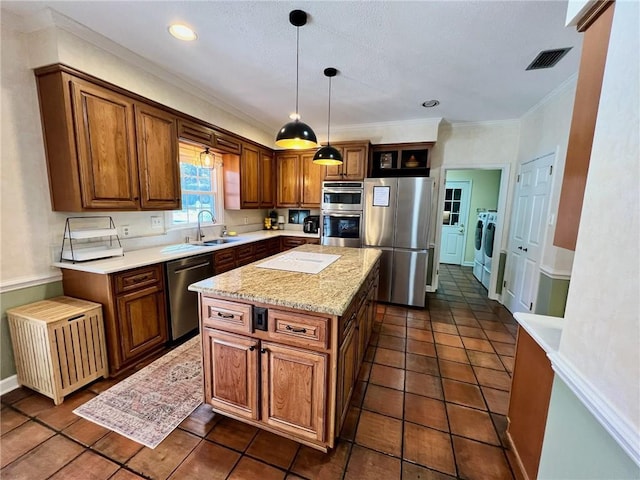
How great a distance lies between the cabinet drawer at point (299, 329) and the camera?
4.49 ft

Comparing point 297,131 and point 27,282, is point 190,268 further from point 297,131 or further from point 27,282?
point 297,131

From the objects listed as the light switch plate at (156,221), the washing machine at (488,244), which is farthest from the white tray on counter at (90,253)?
the washing machine at (488,244)

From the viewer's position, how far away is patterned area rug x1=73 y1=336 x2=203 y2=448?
164 centimetres

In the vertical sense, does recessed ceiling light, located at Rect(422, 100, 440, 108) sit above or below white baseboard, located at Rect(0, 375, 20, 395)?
above

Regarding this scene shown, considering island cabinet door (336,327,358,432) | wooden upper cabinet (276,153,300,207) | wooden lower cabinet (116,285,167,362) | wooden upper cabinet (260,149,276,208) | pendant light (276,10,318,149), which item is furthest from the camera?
wooden upper cabinet (276,153,300,207)

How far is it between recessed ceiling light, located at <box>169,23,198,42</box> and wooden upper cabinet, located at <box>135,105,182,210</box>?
2.52 feet

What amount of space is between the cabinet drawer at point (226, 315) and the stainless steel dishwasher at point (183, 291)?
110 centimetres

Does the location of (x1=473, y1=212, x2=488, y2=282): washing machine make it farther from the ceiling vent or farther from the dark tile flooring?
the dark tile flooring

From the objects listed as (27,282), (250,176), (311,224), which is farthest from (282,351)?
(311,224)

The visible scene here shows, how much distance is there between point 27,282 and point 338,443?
247 cm

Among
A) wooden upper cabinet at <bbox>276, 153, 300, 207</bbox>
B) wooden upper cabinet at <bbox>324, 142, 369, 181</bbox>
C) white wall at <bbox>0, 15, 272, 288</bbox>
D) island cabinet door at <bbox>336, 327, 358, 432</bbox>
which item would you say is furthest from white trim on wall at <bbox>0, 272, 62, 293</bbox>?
wooden upper cabinet at <bbox>324, 142, 369, 181</bbox>

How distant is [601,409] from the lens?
751mm

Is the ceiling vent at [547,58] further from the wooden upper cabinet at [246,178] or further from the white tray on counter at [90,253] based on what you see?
the white tray on counter at [90,253]

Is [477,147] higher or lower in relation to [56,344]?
higher
